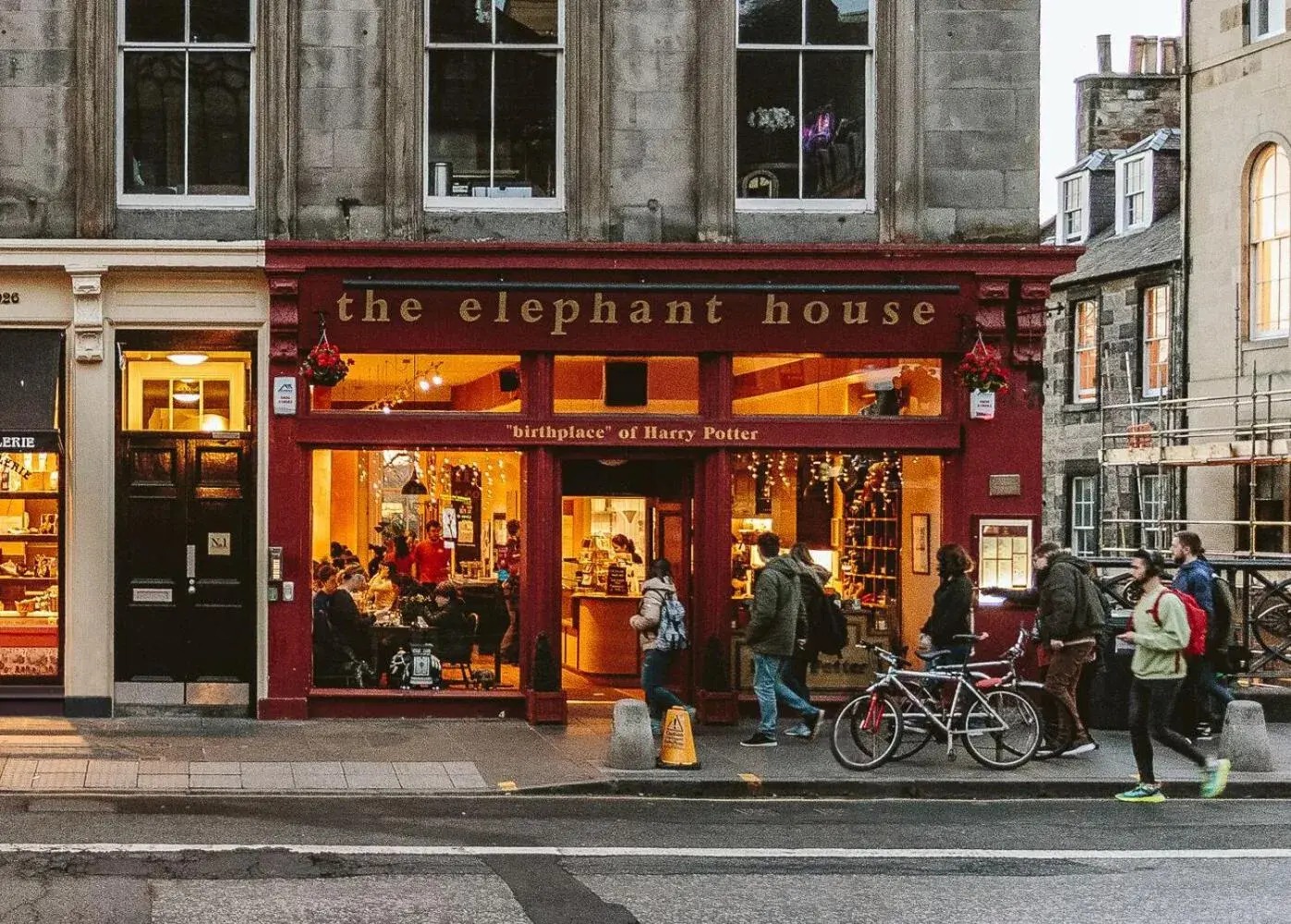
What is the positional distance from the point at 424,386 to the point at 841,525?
14.0 ft

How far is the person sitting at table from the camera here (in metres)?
17.5

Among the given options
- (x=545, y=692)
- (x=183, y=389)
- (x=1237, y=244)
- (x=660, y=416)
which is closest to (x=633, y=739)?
(x=545, y=692)

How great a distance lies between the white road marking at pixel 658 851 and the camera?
1083cm

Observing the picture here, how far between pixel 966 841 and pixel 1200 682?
5.97 metres

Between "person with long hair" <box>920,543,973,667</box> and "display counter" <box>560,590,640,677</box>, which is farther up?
"person with long hair" <box>920,543,973,667</box>

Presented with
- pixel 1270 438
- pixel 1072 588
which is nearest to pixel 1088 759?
pixel 1072 588

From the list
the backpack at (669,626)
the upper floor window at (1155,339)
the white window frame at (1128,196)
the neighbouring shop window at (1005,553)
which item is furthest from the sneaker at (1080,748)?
the white window frame at (1128,196)

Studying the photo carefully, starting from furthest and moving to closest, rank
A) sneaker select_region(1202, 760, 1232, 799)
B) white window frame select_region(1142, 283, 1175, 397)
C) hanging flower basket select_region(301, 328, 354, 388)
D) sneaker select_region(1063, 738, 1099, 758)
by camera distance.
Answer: white window frame select_region(1142, 283, 1175, 397) → hanging flower basket select_region(301, 328, 354, 388) → sneaker select_region(1063, 738, 1099, 758) → sneaker select_region(1202, 760, 1232, 799)

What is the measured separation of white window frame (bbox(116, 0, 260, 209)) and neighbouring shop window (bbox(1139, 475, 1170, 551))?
16800mm

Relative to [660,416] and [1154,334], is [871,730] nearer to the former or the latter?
[660,416]

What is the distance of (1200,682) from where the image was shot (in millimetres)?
16828

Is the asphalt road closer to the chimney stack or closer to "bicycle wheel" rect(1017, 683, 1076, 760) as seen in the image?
"bicycle wheel" rect(1017, 683, 1076, 760)

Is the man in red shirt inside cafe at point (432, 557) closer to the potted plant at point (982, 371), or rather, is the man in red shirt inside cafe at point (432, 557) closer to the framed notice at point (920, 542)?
the framed notice at point (920, 542)

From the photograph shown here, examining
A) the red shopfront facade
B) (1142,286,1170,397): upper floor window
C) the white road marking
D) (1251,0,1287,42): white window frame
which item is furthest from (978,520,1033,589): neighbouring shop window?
(1142,286,1170,397): upper floor window
